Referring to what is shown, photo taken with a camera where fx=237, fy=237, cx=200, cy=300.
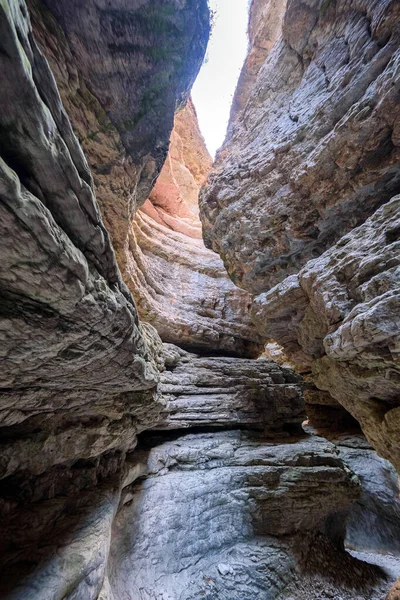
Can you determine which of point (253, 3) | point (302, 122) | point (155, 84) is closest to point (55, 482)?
point (155, 84)

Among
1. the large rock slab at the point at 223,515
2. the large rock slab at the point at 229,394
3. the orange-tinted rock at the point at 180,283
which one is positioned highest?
the orange-tinted rock at the point at 180,283

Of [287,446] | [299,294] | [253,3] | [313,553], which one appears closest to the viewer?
[299,294]

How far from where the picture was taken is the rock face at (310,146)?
500 centimetres

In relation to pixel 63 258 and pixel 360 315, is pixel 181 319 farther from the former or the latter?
pixel 63 258

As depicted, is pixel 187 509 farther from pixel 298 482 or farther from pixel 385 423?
pixel 385 423

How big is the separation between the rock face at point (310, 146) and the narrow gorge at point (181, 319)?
5 cm

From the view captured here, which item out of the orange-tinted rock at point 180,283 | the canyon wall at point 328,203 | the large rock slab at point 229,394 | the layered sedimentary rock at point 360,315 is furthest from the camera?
the orange-tinted rock at point 180,283

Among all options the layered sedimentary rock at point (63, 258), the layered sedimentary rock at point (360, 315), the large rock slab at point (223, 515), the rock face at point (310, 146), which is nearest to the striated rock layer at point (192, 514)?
the large rock slab at point (223, 515)

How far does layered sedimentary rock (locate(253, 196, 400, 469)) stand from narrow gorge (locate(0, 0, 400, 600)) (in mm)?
41

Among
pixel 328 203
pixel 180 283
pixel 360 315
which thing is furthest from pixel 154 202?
pixel 360 315

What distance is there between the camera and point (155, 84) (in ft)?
13.6

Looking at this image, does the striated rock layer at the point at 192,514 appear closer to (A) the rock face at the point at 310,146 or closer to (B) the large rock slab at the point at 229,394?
(B) the large rock slab at the point at 229,394

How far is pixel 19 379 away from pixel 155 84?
505cm

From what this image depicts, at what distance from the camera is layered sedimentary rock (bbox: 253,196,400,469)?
12.7ft
